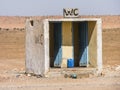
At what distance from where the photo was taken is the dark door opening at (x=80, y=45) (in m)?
25.2

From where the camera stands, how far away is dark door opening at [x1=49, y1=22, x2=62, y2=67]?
2500 centimetres

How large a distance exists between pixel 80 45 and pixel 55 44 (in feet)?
3.83

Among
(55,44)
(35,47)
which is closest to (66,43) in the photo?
(55,44)

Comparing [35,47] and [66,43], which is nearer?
[35,47]

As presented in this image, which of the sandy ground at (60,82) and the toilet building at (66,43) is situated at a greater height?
the toilet building at (66,43)

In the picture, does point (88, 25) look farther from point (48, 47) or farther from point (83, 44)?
point (48, 47)

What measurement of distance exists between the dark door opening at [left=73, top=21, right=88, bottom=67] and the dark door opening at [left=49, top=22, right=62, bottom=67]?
0.75 meters
